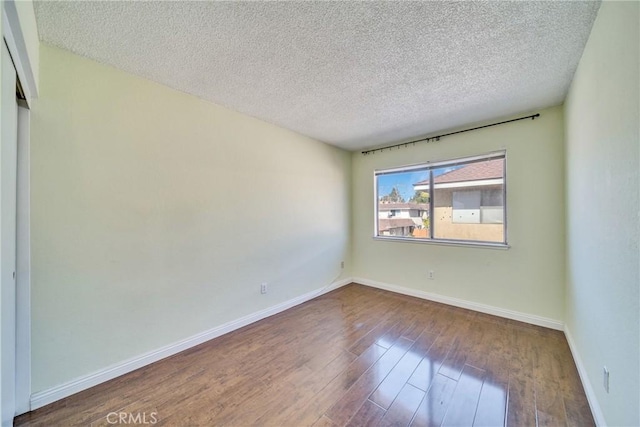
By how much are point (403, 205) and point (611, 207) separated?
2643 mm

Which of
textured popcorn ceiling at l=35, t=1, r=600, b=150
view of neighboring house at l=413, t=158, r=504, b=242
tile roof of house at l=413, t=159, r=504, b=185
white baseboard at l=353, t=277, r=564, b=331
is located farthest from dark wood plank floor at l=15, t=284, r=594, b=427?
textured popcorn ceiling at l=35, t=1, r=600, b=150

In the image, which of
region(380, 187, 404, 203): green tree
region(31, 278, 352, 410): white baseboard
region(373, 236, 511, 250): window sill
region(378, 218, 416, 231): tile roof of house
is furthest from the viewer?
region(380, 187, 404, 203): green tree

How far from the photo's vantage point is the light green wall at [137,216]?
168 centimetres

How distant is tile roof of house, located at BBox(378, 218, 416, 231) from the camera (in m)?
3.86

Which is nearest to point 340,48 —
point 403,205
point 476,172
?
point 476,172

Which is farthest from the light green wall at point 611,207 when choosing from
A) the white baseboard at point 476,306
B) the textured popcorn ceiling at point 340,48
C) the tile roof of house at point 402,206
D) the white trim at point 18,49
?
the white trim at point 18,49

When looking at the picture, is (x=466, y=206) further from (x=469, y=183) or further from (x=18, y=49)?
(x=18, y=49)

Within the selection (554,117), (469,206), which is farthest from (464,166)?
(554,117)

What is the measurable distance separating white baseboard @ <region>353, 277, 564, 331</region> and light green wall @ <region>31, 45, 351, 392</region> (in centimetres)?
178

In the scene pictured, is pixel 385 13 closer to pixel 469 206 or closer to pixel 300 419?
pixel 300 419

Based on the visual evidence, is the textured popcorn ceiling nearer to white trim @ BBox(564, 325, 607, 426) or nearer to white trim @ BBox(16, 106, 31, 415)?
white trim @ BBox(16, 106, 31, 415)

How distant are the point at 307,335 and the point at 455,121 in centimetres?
297

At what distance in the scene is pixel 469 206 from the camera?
327 centimetres

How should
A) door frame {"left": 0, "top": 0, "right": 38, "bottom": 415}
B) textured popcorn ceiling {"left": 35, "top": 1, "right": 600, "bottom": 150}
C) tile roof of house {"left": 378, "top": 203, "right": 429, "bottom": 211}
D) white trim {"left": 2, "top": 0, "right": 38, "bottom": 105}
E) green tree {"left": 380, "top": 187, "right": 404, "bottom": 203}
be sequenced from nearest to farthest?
white trim {"left": 2, "top": 0, "right": 38, "bottom": 105}
textured popcorn ceiling {"left": 35, "top": 1, "right": 600, "bottom": 150}
door frame {"left": 0, "top": 0, "right": 38, "bottom": 415}
tile roof of house {"left": 378, "top": 203, "right": 429, "bottom": 211}
green tree {"left": 380, "top": 187, "right": 404, "bottom": 203}
